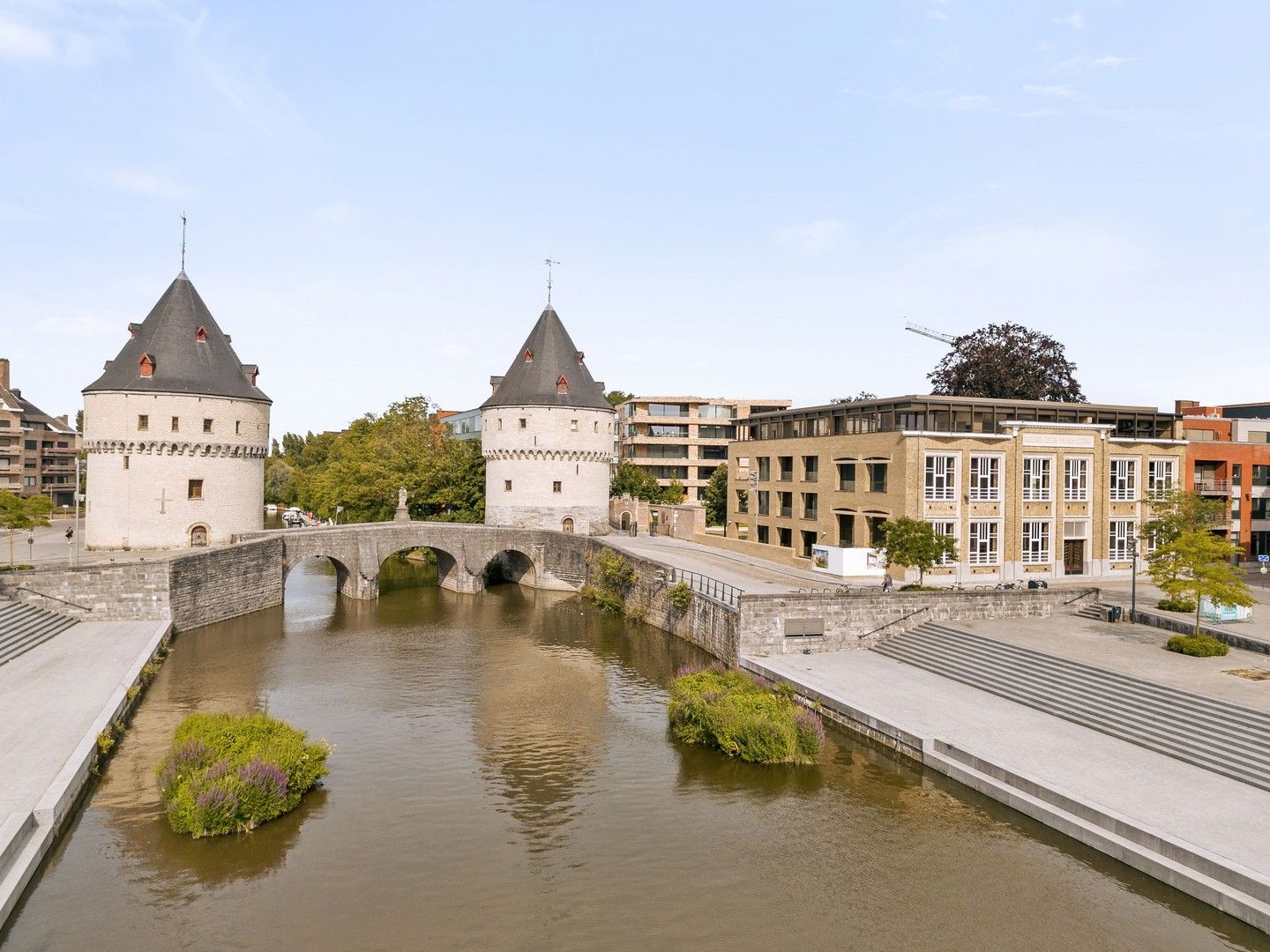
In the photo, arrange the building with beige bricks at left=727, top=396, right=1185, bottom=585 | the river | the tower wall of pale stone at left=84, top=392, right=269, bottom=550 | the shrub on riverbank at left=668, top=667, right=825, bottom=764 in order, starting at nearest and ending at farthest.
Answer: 1. the river
2. the shrub on riverbank at left=668, top=667, right=825, bottom=764
3. the building with beige bricks at left=727, top=396, right=1185, bottom=585
4. the tower wall of pale stone at left=84, top=392, right=269, bottom=550

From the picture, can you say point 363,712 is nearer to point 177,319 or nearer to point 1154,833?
point 1154,833

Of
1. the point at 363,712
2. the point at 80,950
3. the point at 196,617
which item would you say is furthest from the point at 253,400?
the point at 80,950

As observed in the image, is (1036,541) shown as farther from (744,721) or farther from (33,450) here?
(33,450)

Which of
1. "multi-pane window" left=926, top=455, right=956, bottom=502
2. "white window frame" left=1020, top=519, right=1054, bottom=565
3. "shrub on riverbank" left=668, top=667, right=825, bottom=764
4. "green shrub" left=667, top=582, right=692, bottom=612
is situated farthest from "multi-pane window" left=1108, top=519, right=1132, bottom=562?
"shrub on riverbank" left=668, top=667, right=825, bottom=764

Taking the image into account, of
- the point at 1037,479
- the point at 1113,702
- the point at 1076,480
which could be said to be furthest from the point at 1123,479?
the point at 1113,702

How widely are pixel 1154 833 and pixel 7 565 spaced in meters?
43.4

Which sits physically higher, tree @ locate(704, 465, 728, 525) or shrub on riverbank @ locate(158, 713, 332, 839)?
tree @ locate(704, 465, 728, 525)

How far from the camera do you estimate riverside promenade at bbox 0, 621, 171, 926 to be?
1617 cm

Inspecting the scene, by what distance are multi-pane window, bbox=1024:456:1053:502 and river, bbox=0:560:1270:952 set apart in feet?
78.4

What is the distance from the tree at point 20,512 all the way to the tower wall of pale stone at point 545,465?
82.3ft

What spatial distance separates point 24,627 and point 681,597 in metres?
24.8

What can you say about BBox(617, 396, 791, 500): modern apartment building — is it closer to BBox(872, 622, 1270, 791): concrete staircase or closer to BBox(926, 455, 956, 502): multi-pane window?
BBox(926, 455, 956, 502): multi-pane window

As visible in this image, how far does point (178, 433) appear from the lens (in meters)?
45.0

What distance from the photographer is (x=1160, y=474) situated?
46.2 m
